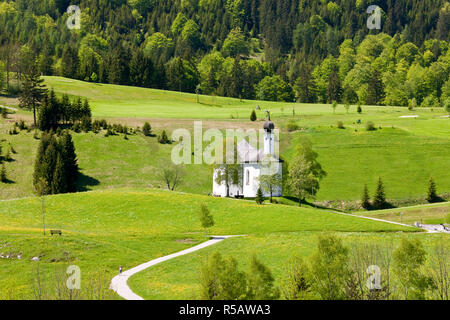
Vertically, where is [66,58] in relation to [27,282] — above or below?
above

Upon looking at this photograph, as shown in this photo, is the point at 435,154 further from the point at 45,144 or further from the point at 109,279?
the point at 109,279

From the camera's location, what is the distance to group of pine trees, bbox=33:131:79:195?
91688 mm

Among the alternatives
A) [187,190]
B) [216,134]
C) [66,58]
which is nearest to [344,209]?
[187,190]

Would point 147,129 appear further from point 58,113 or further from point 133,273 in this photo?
point 133,273

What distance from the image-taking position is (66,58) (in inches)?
7308

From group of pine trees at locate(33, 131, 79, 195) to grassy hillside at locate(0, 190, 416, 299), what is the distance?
17885 mm

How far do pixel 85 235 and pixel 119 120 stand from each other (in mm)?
67785

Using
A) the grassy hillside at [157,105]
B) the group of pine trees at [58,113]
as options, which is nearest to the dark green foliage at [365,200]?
the grassy hillside at [157,105]

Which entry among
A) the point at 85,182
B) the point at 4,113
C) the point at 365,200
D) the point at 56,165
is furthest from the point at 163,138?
the point at 365,200

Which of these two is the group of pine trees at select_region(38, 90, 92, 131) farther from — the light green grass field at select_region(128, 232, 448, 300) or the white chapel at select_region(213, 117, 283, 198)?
the light green grass field at select_region(128, 232, 448, 300)

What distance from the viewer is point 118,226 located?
6362 centimetres

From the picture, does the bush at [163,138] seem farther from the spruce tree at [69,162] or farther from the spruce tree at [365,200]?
the spruce tree at [365,200]

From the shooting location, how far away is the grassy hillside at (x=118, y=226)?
49.1 m
